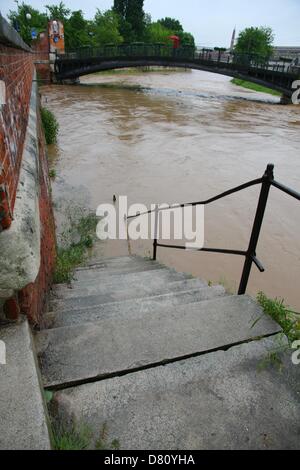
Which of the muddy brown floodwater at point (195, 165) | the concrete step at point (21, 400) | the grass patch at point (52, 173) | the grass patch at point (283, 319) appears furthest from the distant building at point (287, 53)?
the concrete step at point (21, 400)

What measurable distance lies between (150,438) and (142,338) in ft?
1.94

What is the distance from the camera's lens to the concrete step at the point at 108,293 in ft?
8.49

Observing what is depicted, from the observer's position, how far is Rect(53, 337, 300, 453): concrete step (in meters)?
1.28

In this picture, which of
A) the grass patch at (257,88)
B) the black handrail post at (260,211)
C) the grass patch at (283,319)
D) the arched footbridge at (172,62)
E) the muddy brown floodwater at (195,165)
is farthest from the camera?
the grass patch at (257,88)

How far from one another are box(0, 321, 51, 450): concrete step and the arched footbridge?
83.8 ft

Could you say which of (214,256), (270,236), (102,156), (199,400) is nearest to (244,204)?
(270,236)

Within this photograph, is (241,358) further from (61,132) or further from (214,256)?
(61,132)

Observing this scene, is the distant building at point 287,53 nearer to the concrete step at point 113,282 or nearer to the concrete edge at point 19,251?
the concrete step at point 113,282

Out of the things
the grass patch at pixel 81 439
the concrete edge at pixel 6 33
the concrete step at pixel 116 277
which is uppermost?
the concrete edge at pixel 6 33

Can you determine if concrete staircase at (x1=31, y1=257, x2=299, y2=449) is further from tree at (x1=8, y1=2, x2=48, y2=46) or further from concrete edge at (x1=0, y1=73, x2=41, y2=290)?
tree at (x1=8, y1=2, x2=48, y2=46)

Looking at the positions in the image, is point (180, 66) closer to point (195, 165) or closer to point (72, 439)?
point (195, 165)

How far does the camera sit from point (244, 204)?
326 inches

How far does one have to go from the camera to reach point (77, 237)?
632 cm

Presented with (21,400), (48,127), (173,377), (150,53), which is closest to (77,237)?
(173,377)
